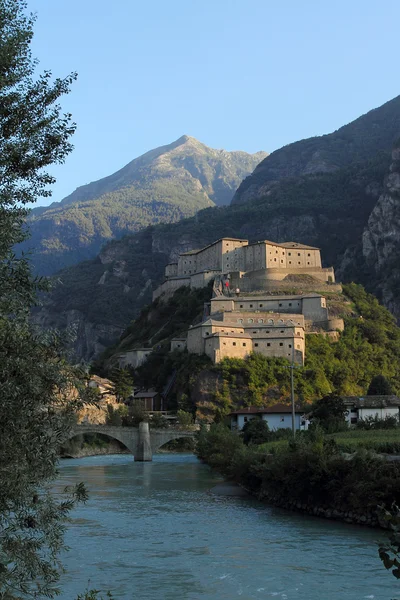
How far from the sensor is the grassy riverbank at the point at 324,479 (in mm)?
29625

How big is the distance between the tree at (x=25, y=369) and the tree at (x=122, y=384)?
9043 centimetres

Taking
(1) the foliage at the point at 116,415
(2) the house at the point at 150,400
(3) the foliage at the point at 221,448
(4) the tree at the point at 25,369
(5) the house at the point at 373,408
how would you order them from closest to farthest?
(4) the tree at the point at 25,369, (3) the foliage at the point at 221,448, (5) the house at the point at 373,408, (1) the foliage at the point at 116,415, (2) the house at the point at 150,400

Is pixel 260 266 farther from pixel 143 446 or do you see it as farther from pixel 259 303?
pixel 143 446

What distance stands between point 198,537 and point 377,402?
29.9 metres

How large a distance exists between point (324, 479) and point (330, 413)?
69.5ft

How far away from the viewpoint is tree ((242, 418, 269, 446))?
57297mm

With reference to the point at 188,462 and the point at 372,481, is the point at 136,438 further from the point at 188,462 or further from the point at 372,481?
the point at 372,481

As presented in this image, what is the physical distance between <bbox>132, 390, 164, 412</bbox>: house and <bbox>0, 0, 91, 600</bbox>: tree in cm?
9008

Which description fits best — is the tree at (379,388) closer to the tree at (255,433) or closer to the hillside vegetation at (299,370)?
the tree at (255,433)

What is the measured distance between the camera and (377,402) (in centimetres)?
5638

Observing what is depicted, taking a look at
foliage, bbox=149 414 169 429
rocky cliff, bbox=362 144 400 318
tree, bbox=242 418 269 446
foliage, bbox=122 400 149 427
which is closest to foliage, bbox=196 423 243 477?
tree, bbox=242 418 269 446

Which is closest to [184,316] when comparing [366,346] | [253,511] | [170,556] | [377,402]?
[366,346]

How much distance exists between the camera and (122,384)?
103250 mm

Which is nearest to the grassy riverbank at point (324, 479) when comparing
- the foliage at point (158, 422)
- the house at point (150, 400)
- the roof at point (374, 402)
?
the roof at point (374, 402)
